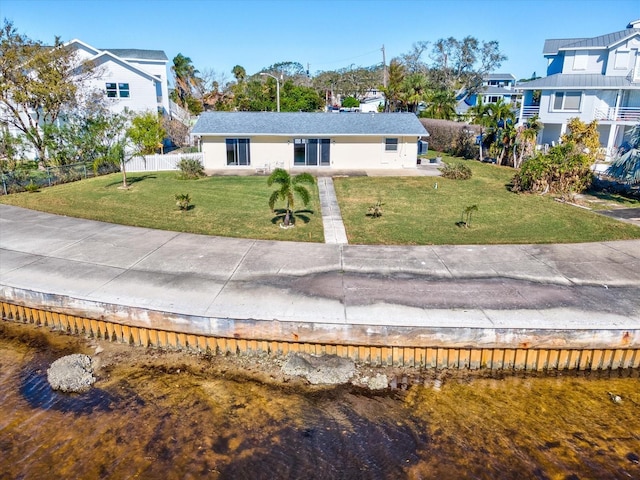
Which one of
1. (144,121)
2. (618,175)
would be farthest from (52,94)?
(618,175)

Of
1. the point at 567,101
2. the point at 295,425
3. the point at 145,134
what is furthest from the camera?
the point at 567,101

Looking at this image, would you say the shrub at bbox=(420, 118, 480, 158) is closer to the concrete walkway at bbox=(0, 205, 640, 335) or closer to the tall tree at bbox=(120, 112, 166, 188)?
the concrete walkway at bbox=(0, 205, 640, 335)

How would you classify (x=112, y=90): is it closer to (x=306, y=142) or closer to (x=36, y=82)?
(x=36, y=82)

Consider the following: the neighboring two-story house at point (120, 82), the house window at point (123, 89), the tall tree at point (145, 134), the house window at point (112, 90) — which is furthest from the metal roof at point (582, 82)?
the house window at point (112, 90)

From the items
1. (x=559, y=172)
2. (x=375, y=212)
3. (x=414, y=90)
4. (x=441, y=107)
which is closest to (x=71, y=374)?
(x=375, y=212)

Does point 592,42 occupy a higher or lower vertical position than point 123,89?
higher

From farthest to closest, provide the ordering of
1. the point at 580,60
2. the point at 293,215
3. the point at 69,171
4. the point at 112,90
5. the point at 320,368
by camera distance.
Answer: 1. the point at 580,60
2. the point at 112,90
3. the point at 69,171
4. the point at 293,215
5. the point at 320,368

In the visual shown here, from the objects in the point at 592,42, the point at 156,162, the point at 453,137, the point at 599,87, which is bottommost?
the point at 156,162

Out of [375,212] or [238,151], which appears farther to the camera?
[238,151]
